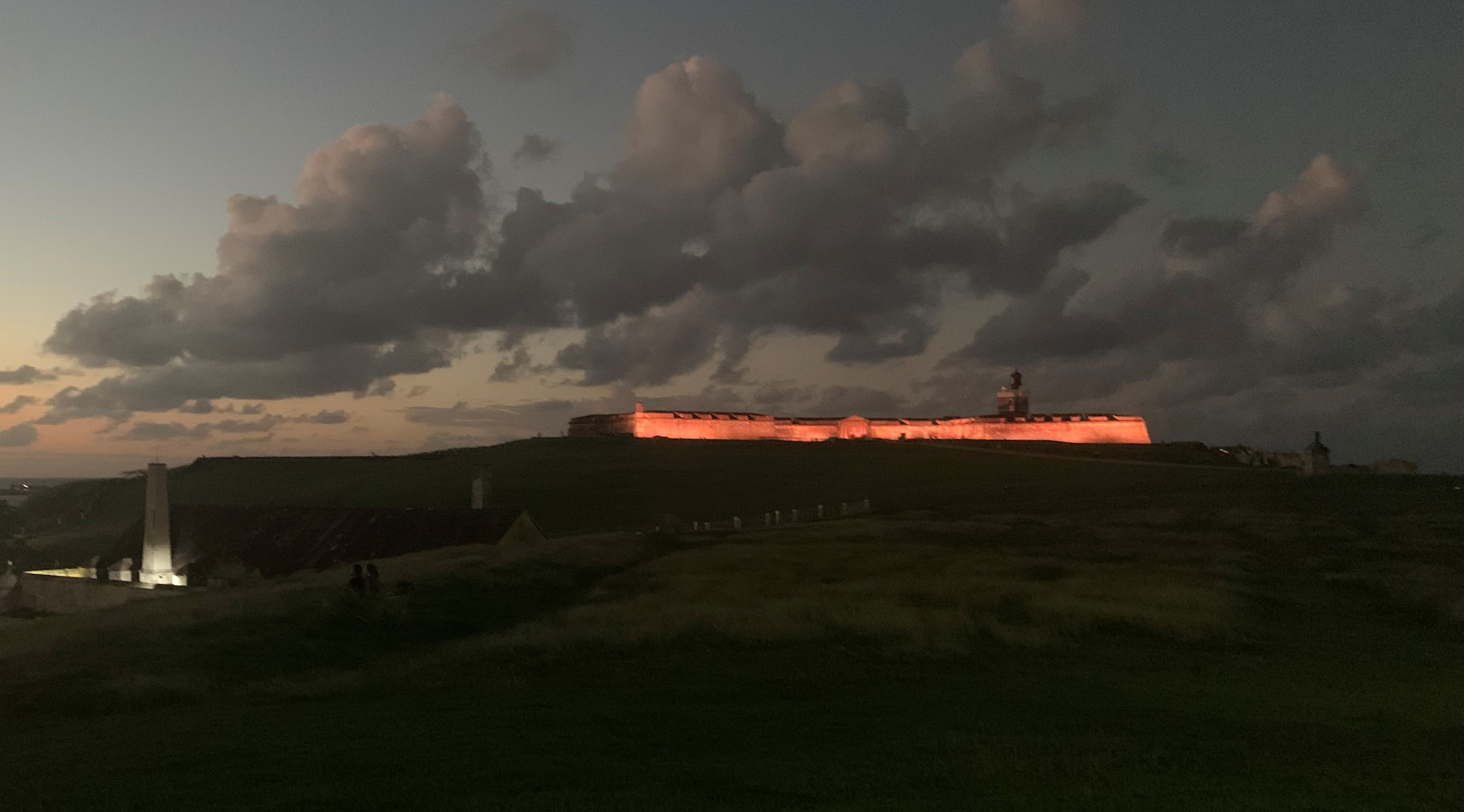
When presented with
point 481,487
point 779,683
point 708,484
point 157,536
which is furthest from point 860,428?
point 779,683

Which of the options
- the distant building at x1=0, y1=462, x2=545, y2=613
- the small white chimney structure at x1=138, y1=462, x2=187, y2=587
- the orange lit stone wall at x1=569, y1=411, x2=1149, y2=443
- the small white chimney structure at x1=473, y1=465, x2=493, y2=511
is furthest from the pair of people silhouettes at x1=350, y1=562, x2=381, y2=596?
the orange lit stone wall at x1=569, y1=411, x2=1149, y2=443

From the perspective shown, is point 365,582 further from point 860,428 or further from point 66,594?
point 860,428

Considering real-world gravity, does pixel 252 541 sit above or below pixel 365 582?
above

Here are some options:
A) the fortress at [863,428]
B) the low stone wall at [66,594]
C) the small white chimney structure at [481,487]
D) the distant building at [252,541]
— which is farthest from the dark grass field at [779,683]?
the fortress at [863,428]

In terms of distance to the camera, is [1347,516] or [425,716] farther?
[1347,516]

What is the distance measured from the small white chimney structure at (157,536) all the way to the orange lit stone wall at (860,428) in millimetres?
92831

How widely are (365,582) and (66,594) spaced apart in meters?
21.2

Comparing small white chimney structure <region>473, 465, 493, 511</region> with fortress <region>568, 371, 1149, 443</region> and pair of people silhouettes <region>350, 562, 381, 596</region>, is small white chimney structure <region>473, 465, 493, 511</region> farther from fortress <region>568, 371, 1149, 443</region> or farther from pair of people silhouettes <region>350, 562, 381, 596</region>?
fortress <region>568, 371, 1149, 443</region>

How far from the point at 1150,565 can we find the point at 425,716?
26138 mm

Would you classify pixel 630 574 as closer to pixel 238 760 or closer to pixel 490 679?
pixel 490 679

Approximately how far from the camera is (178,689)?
1609cm

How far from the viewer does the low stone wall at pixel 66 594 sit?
36.1m

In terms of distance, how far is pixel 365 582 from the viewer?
2303 cm

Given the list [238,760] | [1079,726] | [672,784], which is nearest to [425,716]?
[238,760]
